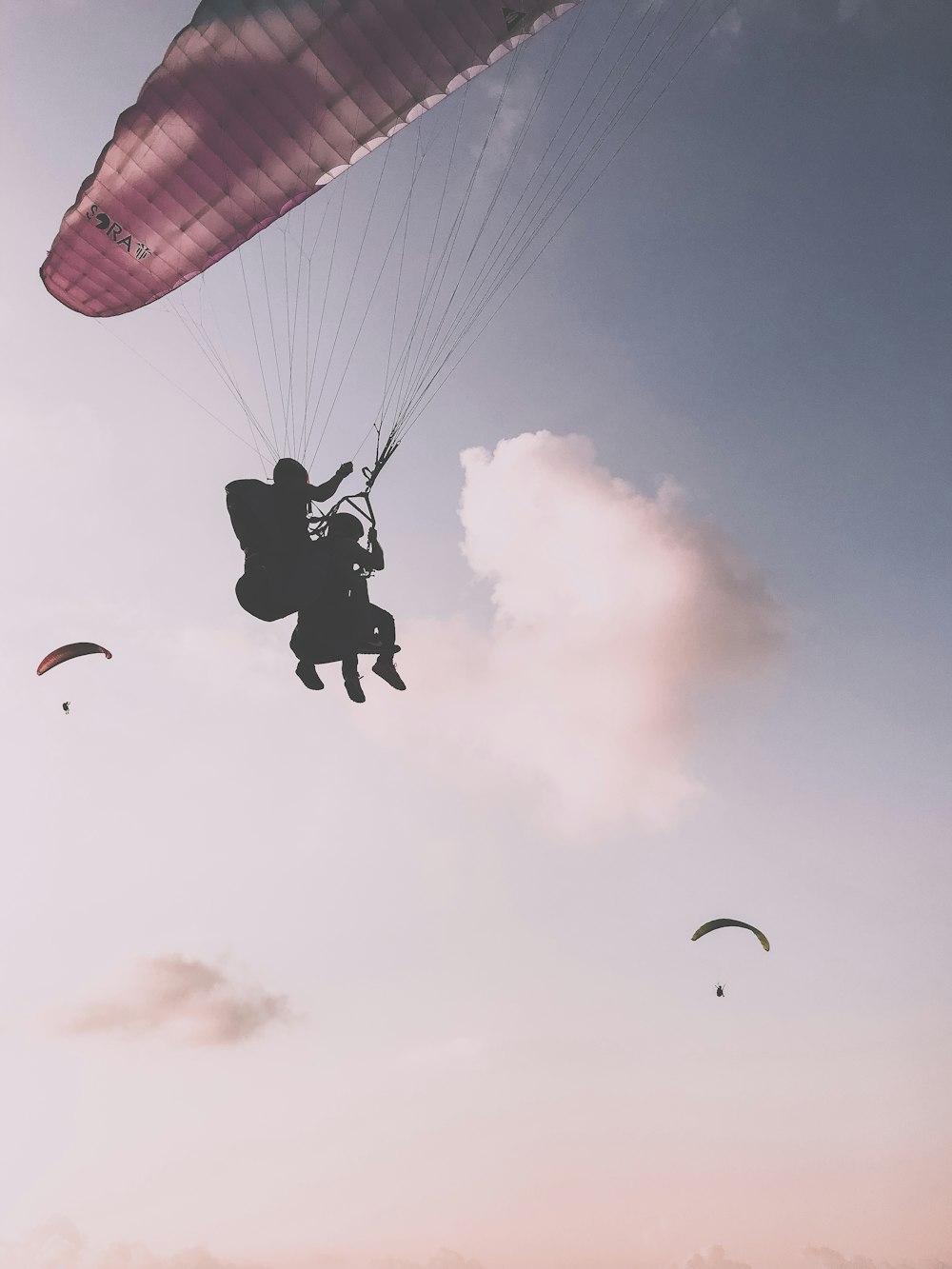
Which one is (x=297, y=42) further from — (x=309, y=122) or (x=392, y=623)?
(x=392, y=623)

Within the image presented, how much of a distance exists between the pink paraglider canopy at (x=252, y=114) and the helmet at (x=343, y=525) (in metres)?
6.02

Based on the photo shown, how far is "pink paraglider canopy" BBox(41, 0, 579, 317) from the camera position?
11.8 metres

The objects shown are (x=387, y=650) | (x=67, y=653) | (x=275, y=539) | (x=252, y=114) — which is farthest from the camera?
(x=67, y=653)

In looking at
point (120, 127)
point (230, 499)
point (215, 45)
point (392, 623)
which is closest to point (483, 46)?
point (215, 45)

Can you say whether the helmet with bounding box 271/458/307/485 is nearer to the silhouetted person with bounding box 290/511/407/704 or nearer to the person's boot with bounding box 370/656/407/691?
the silhouetted person with bounding box 290/511/407/704

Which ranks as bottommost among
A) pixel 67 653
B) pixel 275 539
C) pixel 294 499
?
pixel 275 539

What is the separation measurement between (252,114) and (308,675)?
842cm

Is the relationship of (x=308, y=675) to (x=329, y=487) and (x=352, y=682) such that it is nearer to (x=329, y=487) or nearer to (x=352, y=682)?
(x=352, y=682)

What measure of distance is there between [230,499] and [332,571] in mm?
1553

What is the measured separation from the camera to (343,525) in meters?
11.2

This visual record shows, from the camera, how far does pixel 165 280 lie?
14375mm

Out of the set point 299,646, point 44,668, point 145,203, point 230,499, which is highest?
point 145,203

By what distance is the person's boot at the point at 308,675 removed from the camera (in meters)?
11.5

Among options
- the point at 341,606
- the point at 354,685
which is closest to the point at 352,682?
the point at 354,685
